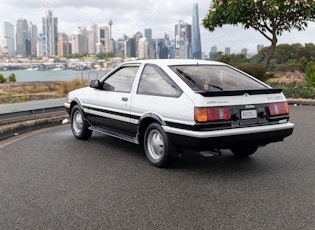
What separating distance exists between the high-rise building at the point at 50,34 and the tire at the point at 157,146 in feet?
384

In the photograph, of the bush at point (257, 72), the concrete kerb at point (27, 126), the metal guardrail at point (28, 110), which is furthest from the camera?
the bush at point (257, 72)

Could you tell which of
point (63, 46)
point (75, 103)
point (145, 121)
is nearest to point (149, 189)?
point (145, 121)

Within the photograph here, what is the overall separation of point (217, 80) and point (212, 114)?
1.02 metres

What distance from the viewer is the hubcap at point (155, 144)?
251 inches

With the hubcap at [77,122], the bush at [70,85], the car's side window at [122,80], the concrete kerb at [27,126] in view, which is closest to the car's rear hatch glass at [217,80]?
the car's side window at [122,80]

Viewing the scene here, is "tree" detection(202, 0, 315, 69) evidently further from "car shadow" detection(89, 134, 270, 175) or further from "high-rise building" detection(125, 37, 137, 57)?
"high-rise building" detection(125, 37, 137, 57)

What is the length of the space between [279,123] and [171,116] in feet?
5.25


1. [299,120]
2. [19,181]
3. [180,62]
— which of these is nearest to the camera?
[19,181]

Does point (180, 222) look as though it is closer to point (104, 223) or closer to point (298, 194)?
point (104, 223)

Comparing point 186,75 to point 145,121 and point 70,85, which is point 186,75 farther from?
point 70,85

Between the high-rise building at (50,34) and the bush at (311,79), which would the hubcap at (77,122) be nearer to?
the bush at (311,79)

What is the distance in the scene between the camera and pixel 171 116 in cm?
605

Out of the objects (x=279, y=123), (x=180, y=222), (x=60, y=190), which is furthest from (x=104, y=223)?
(x=279, y=123)

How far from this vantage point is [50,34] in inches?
5566
